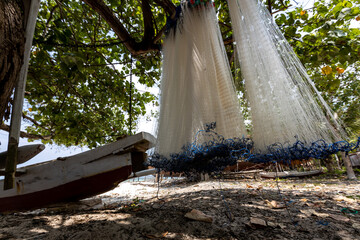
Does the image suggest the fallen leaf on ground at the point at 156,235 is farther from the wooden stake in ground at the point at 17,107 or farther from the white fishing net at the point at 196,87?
the wooden stake in ground at the point at 17,107

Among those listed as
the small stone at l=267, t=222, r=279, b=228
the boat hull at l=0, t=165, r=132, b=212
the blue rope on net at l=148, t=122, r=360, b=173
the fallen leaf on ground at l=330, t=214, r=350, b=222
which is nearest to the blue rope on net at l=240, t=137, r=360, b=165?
the blue rope on net at l=148, t=122, r=360, b=173

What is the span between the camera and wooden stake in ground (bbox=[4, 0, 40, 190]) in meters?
0.88

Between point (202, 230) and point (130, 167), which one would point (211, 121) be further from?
point (130, 167)

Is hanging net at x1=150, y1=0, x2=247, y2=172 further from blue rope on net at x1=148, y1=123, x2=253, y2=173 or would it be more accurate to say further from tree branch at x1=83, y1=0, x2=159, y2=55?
tree branch at x1=83, y1=0, x2=159, y2=55

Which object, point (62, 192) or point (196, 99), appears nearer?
point (196, 99)

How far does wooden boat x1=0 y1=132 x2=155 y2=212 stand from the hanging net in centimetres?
45

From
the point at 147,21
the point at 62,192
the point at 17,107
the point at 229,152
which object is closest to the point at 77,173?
the point at 62,192

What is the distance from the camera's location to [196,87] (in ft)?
4.22

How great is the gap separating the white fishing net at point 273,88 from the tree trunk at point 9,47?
1478mm

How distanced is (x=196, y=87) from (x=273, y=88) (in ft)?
1.80

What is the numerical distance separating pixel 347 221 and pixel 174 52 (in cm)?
222

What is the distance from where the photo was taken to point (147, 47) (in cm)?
275

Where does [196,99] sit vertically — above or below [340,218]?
above

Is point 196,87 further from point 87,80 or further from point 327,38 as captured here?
point 87,80
